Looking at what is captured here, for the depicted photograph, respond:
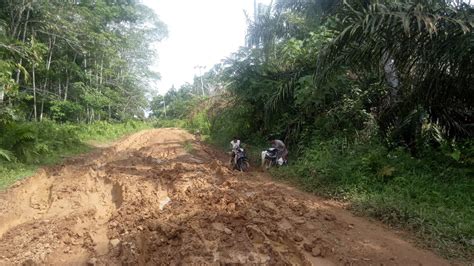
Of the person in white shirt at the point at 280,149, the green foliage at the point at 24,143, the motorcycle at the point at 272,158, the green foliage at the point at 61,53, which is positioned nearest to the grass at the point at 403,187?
the motorcycle at the point at 272,158

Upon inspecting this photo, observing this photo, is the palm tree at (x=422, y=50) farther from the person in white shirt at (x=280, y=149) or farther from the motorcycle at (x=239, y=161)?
the motorcycle at (x=239, y=161)

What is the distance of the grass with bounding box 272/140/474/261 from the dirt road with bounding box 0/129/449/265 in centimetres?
44

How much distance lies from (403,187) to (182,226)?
4195mm

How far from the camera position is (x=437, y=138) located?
8.09 m

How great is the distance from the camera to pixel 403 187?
22.5 feet

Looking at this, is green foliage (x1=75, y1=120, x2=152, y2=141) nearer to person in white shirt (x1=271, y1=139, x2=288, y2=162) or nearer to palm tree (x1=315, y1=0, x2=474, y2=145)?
person in white shirt (x1=271, y1=139, x2=288, y2=162)

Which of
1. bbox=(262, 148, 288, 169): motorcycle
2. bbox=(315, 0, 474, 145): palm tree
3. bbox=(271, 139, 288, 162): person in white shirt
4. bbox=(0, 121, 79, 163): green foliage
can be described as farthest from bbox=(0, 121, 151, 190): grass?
bbox=(315, 0, 474, 145): palm tree

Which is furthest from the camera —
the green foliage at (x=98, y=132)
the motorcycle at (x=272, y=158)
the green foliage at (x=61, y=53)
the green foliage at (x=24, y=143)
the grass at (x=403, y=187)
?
the green foliage at (x=98, y=132)

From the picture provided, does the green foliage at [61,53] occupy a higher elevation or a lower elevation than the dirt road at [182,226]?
higher

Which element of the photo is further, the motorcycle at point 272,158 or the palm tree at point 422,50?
the motorcycle at point 272,158

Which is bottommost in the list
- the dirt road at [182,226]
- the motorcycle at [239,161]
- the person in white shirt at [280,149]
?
the dirt road at [182,226]

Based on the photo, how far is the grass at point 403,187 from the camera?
509cm

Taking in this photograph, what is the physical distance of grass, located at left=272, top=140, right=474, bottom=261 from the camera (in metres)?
5.09

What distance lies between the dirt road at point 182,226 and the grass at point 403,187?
1.46 ft
